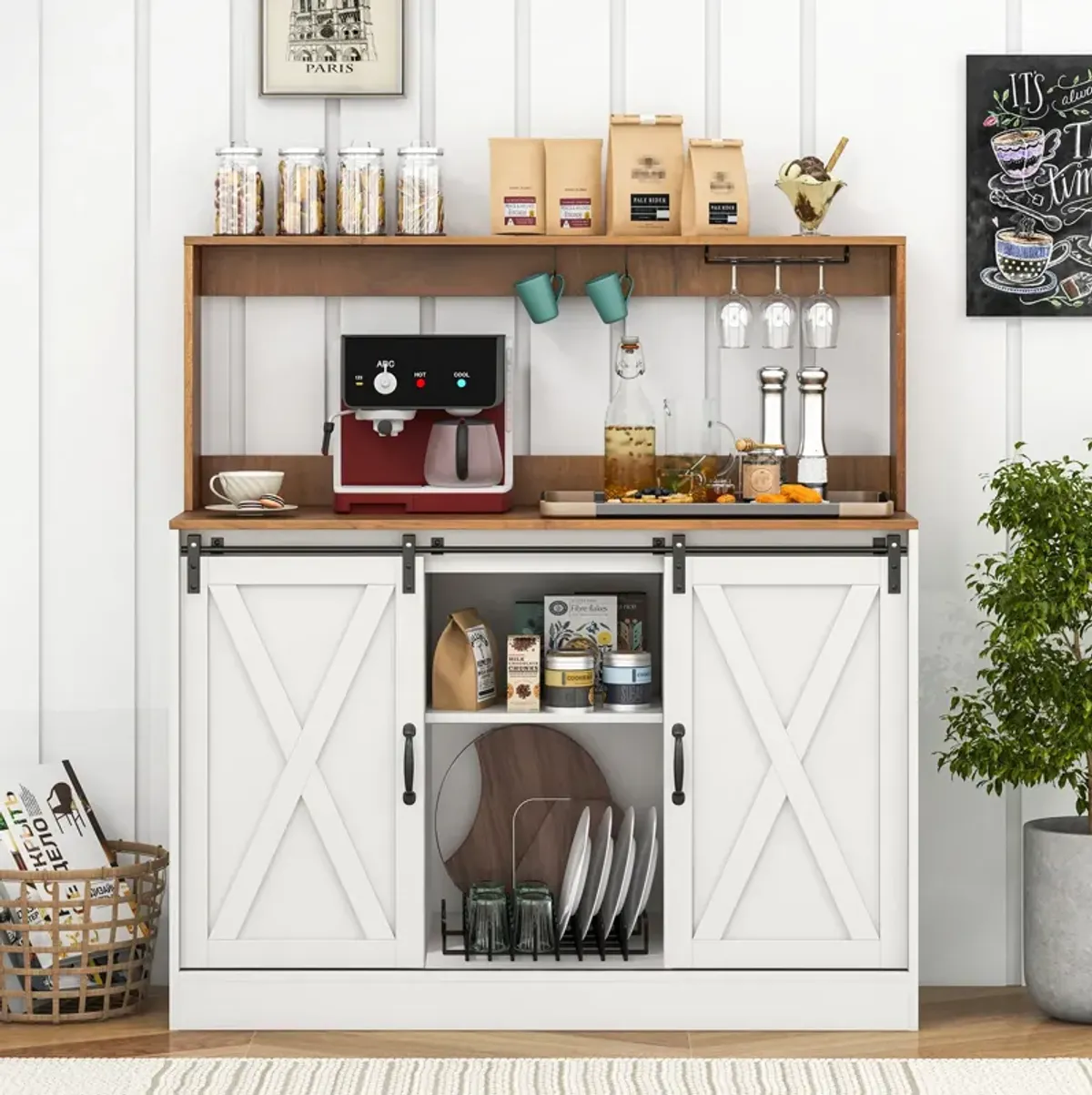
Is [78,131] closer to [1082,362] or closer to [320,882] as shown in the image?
[320,882]

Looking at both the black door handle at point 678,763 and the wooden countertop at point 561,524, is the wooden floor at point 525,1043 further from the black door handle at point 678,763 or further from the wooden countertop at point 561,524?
the wooden countertop at point 561,524

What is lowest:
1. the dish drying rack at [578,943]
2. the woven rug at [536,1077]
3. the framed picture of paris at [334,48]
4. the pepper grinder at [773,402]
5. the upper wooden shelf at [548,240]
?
the woven rug at [536,1077]

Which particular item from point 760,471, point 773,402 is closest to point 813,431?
point 773,402

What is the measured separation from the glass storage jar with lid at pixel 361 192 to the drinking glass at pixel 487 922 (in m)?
1.46

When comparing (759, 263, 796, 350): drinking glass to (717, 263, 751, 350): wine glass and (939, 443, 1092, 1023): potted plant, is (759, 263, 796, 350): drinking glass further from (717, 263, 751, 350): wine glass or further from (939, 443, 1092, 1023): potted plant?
(939, 443, 1092, 1023): potted plant

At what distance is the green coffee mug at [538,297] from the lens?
3.27 m

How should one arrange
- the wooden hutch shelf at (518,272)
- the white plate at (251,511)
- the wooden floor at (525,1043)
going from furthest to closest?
the wooden hutch shelf at (518,272) → the white plate at (251,511) → the wooden floor at (525,1043)

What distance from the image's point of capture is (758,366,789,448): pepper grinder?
3.32 meters

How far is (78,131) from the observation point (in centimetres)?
341

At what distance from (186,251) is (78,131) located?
472mm

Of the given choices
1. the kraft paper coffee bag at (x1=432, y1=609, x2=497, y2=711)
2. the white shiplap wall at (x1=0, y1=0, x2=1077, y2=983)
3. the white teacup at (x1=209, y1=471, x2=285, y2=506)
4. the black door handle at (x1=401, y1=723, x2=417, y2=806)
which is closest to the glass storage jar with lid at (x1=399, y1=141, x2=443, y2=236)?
the white shiplap wall at (x1=0, y1=0, x2=1077, y2=983)

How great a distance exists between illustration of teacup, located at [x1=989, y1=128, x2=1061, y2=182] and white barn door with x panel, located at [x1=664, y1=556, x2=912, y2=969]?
1.05m

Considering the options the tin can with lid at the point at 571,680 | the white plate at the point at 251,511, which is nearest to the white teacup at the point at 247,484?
the white plate at the point at 251,511

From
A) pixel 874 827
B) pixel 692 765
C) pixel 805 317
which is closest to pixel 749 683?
pixel 692 765
